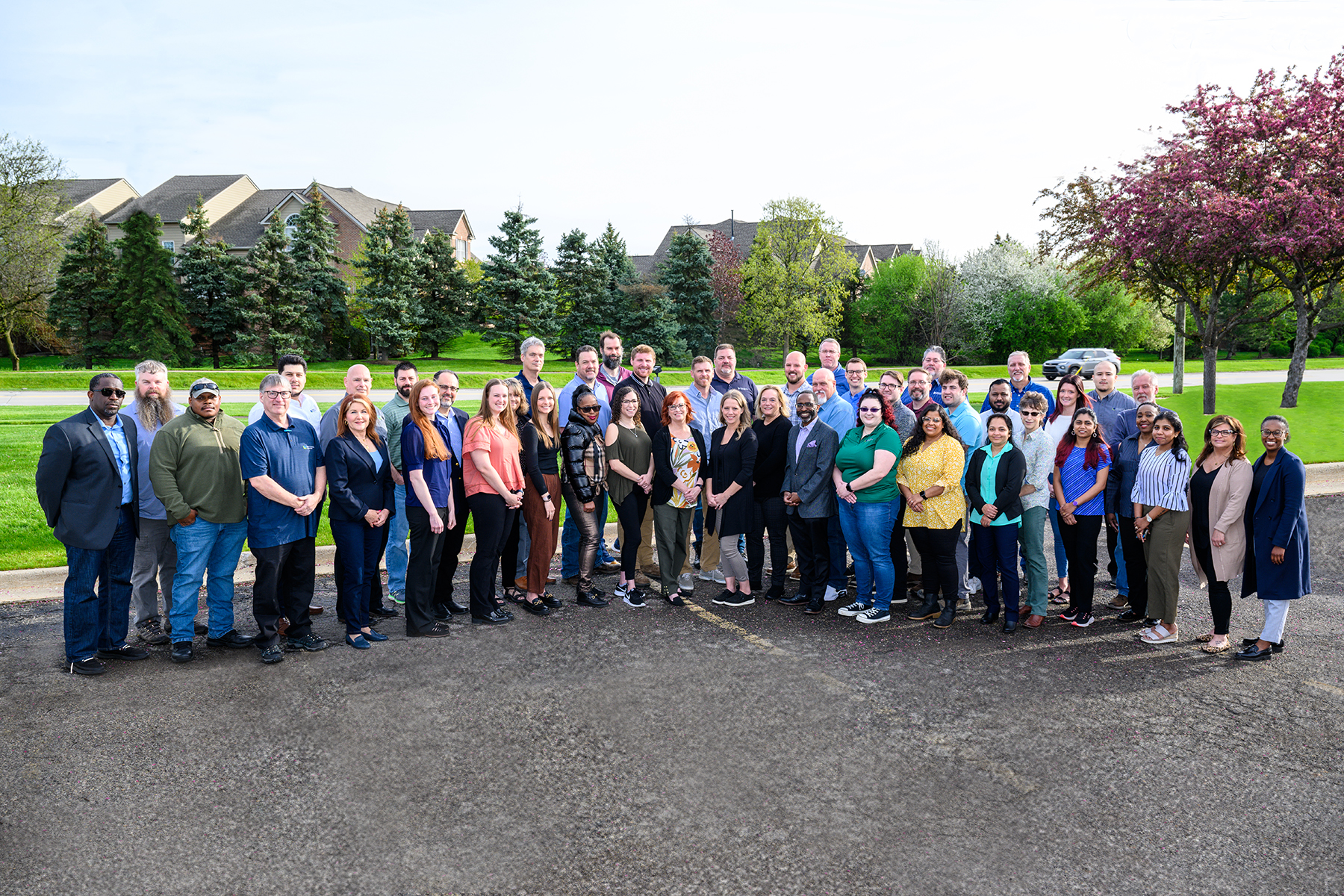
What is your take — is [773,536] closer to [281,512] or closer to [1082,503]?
[1082,503]

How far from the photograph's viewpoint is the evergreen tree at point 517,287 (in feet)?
133

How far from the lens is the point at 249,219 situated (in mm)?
57469

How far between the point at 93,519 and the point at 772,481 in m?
5.53

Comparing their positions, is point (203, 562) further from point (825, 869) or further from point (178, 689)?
point (825, 869)

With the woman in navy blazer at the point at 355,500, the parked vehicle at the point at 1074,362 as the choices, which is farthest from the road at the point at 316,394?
the woman in navy blazer at the point at 355,500

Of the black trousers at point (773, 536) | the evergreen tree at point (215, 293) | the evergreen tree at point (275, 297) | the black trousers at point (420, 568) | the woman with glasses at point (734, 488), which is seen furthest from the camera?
the evergreen tree at point (215, 293)

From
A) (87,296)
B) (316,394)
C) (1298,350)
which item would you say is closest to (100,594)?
(316,394)

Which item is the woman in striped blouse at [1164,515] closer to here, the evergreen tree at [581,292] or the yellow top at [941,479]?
the yellow top at [941,479]

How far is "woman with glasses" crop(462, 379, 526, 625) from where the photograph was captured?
6.99 metres

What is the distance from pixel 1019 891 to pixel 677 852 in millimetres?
1527

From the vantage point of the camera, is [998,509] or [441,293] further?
[441,293]

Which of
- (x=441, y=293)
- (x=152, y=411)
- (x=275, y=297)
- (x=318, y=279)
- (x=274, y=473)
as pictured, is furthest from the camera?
(x=441, y=293)

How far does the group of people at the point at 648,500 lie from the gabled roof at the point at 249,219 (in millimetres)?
53896

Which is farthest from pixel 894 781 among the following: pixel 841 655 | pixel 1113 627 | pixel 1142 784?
pixel 1113 627
